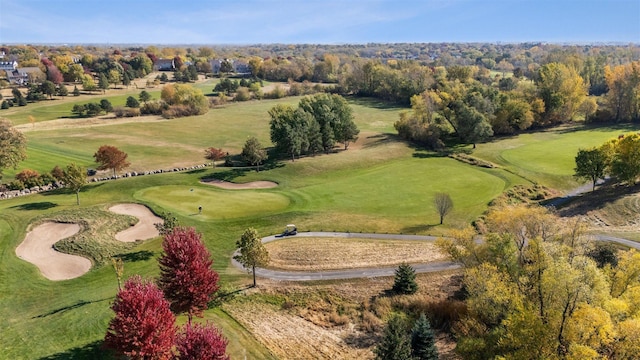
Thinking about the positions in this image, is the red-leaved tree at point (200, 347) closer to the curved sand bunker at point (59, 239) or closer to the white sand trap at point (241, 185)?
the curved sand bunker at point (59, 239)

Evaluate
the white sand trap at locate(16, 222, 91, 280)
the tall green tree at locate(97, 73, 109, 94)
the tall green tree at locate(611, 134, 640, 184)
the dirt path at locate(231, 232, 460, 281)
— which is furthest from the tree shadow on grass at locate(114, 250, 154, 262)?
the tall green tree at locate(97, 73, 109, 94)

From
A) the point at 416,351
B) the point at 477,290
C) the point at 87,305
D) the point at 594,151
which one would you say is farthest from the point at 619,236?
the point at 87,305

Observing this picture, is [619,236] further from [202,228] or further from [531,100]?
[531,100]

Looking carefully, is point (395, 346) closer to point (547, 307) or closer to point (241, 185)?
point (547, 307)

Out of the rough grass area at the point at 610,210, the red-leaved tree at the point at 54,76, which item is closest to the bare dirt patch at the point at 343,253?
the rough grass area at the point at 610,210

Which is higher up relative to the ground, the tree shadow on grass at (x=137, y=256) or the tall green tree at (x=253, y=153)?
the tall green tree at (x=253, y=153)

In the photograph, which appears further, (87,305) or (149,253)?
(149,253)
